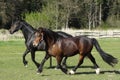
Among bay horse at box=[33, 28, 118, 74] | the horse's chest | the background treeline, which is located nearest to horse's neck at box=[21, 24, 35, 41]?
bay horse at box=[33, 28, 118, 74]

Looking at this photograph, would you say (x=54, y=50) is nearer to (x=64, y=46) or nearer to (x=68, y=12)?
(x=64, y=46)

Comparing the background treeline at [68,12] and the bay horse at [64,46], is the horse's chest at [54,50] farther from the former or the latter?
the background treeline at [68,12]

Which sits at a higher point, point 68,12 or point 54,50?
point 54,50

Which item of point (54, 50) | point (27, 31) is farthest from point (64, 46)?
point (27, 31)

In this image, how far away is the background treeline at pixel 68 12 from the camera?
7666cm

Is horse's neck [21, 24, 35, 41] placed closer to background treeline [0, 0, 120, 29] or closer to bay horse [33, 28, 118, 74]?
bay horse [33, 28, 118, 74]

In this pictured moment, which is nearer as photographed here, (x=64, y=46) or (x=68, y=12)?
(x=64, y=46)

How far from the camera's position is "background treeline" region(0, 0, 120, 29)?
76662mm

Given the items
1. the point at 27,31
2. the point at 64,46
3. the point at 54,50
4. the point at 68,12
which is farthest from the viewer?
the point at 68,12

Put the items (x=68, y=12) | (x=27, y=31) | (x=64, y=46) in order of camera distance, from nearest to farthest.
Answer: (x=64, y=46) → (x=27, y=31) → (x=68, y=12)

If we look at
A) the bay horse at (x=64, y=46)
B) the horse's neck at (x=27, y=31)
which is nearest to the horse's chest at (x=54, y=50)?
the bay horse at (x=64, y=46)

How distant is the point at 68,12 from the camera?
261 feet

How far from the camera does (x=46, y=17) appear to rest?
231 ft

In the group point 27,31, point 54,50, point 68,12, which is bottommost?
point 68,12
